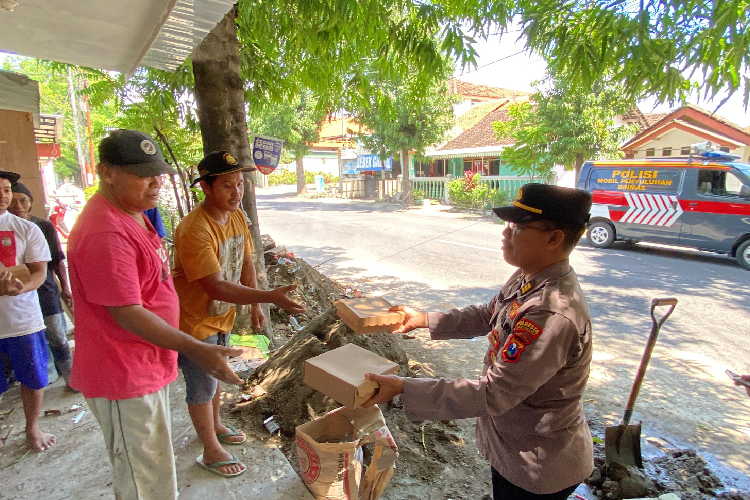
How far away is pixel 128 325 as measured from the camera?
1.64 metres

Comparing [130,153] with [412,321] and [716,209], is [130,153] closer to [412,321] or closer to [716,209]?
[412,321]

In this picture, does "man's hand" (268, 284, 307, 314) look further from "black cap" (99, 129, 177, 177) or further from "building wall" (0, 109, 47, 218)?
"building wall" (0, 109, 47, 218)

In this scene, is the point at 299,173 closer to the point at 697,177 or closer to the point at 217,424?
the point at 697,177

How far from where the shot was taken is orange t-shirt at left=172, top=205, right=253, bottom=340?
7.56 feet

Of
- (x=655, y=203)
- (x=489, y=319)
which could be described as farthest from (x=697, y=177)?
(x=489, y=319)

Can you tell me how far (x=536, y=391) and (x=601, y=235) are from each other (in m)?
10.7

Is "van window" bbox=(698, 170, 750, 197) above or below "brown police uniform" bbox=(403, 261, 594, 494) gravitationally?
above

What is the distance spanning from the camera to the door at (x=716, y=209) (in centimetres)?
868

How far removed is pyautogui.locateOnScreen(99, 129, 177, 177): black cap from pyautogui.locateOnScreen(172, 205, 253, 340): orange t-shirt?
62cm

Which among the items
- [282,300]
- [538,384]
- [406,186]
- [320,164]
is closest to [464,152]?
[406,186]

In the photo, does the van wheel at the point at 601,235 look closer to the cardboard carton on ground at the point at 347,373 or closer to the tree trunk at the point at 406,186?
the cardboard carton on ground at the point at 347,373

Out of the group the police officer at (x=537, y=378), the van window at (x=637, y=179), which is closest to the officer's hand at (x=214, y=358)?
the police officer at (x=537, y=378)

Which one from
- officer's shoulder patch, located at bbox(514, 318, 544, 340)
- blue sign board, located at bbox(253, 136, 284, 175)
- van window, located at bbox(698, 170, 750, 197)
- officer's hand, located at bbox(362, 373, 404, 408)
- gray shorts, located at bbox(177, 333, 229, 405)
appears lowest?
gray shorts, located at bbox(177, 333, 229, 405)

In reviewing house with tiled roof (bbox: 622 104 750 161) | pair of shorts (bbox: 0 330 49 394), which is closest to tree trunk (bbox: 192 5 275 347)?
pair of shorts (bbox: 0 330 49 394)
